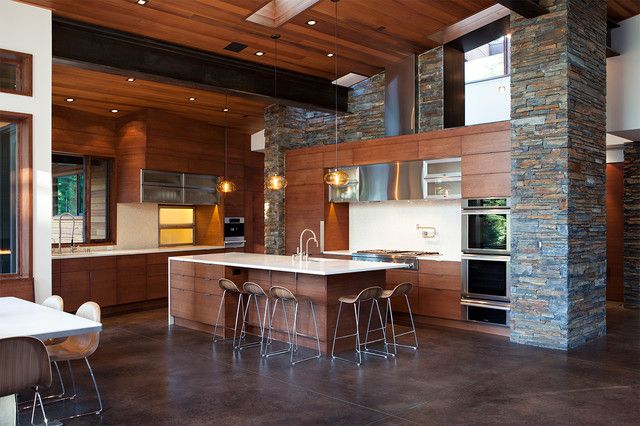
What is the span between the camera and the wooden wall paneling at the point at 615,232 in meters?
9.38

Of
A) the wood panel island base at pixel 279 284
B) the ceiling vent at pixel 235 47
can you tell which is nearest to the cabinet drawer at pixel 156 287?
the wood panel island base at pixel 279 284

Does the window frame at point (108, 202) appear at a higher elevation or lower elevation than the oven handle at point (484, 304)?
higher

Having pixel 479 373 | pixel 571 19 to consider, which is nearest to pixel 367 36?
pixel 571 19

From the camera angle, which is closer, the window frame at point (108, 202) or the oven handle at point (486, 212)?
the oven handle at point (486, 212)

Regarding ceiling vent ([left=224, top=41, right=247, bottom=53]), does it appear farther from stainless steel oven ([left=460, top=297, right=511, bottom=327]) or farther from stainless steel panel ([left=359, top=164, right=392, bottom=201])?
stainless steel oven ([left=460, top=297, right=511, bottom=327])

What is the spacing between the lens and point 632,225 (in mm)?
8492

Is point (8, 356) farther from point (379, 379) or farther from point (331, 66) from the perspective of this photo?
point (331, 66)

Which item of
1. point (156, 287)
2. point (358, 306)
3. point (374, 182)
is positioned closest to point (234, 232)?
point (156, 287)

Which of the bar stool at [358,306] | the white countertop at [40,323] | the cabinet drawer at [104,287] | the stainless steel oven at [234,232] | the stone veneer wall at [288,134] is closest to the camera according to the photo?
the white countertop at [40,323]

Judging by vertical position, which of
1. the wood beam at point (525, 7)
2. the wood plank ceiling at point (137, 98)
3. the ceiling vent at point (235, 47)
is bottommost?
the wood plank ceiling at point (137, 98)

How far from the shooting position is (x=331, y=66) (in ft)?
26.2

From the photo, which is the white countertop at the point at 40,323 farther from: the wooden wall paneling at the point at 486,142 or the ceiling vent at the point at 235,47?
the wooden wall paneling at the point at 486,142

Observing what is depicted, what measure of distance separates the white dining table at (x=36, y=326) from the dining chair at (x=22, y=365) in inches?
7.2

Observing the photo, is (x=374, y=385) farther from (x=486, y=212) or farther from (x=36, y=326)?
(x=486, y=212)
